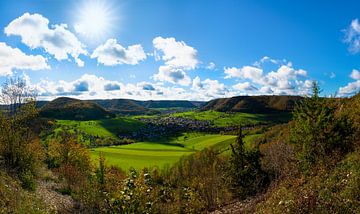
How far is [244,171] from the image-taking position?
42.3 metres

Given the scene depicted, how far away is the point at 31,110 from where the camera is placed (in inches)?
1442

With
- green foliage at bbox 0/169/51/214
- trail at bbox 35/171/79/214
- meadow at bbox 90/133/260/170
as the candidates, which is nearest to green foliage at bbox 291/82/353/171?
trail at bbox 35/171/79/214

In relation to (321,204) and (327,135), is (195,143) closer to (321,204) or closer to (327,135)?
(327,135)

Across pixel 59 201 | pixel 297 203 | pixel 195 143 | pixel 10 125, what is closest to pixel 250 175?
pixel 59 201

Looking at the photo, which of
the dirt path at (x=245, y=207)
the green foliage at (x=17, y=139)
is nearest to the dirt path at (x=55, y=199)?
the green foliage at (x=17, y=139)

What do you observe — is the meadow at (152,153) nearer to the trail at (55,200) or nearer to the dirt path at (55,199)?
the trail at (55,200)

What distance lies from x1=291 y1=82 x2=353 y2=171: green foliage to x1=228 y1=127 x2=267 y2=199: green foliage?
33.5 ft

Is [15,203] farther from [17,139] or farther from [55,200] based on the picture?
[17,139]

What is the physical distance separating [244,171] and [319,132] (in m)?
14.9

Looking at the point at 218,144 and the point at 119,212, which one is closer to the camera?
the point at 119,212

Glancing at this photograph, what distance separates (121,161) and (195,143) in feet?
177

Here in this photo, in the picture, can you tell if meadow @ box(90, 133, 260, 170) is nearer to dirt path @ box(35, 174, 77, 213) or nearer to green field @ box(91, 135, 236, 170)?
green field @ box(91, 135, 236, 170)

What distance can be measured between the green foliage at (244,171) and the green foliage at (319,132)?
33.5ft

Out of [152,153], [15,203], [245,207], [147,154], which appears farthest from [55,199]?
[152,153]
